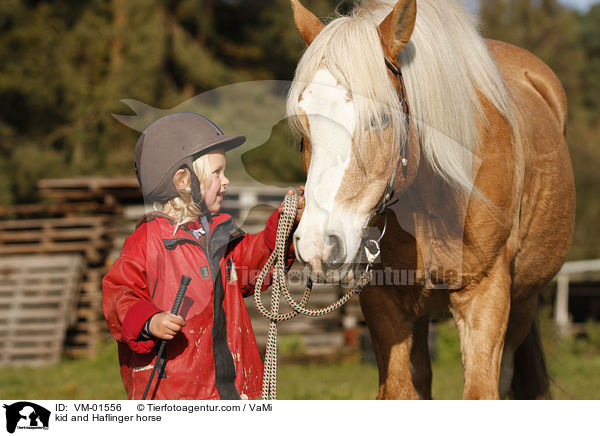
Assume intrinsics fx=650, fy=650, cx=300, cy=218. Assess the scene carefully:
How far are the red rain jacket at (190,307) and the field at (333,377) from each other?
4.73ft

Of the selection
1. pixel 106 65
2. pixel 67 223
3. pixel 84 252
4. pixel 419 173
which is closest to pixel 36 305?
pixel 84 252

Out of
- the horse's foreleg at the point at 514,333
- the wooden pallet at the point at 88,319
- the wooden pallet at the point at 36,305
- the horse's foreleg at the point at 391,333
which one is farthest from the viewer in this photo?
the wooden pallet at the point at 88,319

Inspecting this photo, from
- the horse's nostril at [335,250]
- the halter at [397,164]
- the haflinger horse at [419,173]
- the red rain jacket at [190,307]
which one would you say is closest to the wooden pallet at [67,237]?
the haflinger horse at [419,173]

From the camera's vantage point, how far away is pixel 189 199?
107 inches

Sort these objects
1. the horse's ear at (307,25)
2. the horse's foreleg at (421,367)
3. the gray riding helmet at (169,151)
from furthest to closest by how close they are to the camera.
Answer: the horse's foreleg at (421,367) < the horse's ear at (307,25) < the gray riding helmet at (169,151)

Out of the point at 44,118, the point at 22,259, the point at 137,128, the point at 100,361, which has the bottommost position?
the point at 100,361

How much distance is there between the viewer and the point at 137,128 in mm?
3131

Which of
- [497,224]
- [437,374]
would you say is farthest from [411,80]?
[437,374]

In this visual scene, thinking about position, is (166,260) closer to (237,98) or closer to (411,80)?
(411,80)

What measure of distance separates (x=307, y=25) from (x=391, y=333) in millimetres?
1462

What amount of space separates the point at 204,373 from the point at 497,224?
140 cm

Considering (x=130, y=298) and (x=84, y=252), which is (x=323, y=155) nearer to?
(x=130, y=298)

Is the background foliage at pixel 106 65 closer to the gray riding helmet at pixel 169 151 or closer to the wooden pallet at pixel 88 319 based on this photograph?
the wooden pallet at pixel 88 319

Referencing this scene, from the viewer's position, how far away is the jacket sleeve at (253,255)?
270 centimetres
